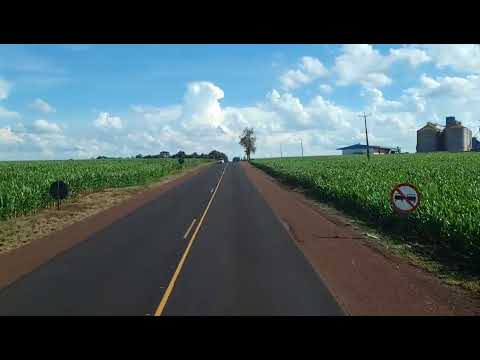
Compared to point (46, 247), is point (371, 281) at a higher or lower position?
lower

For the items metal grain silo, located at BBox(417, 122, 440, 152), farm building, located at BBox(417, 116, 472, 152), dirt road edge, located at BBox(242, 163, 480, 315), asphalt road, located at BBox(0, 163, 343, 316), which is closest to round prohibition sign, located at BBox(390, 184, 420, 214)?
dirt road edge, located at BBox(242, 163, 480, 315)

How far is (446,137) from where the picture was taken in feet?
427

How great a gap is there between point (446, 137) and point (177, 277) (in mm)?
139005

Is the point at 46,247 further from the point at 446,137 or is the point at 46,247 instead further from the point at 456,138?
the point at 446,137

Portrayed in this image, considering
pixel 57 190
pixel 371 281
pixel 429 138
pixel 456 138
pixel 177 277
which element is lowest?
pixel 371 281

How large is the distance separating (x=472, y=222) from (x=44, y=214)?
18.4 meters

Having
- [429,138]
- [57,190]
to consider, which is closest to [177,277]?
[57,190]

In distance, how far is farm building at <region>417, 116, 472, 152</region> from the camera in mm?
126875

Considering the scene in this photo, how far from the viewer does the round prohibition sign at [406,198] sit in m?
11.2

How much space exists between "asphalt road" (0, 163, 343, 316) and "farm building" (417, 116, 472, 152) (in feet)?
426

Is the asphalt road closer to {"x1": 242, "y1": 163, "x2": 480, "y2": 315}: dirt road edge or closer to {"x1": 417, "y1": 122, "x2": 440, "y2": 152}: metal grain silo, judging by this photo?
{"x1": 242, "y1": 163, "x2": 480, "y2": 315}: dirt road edge
